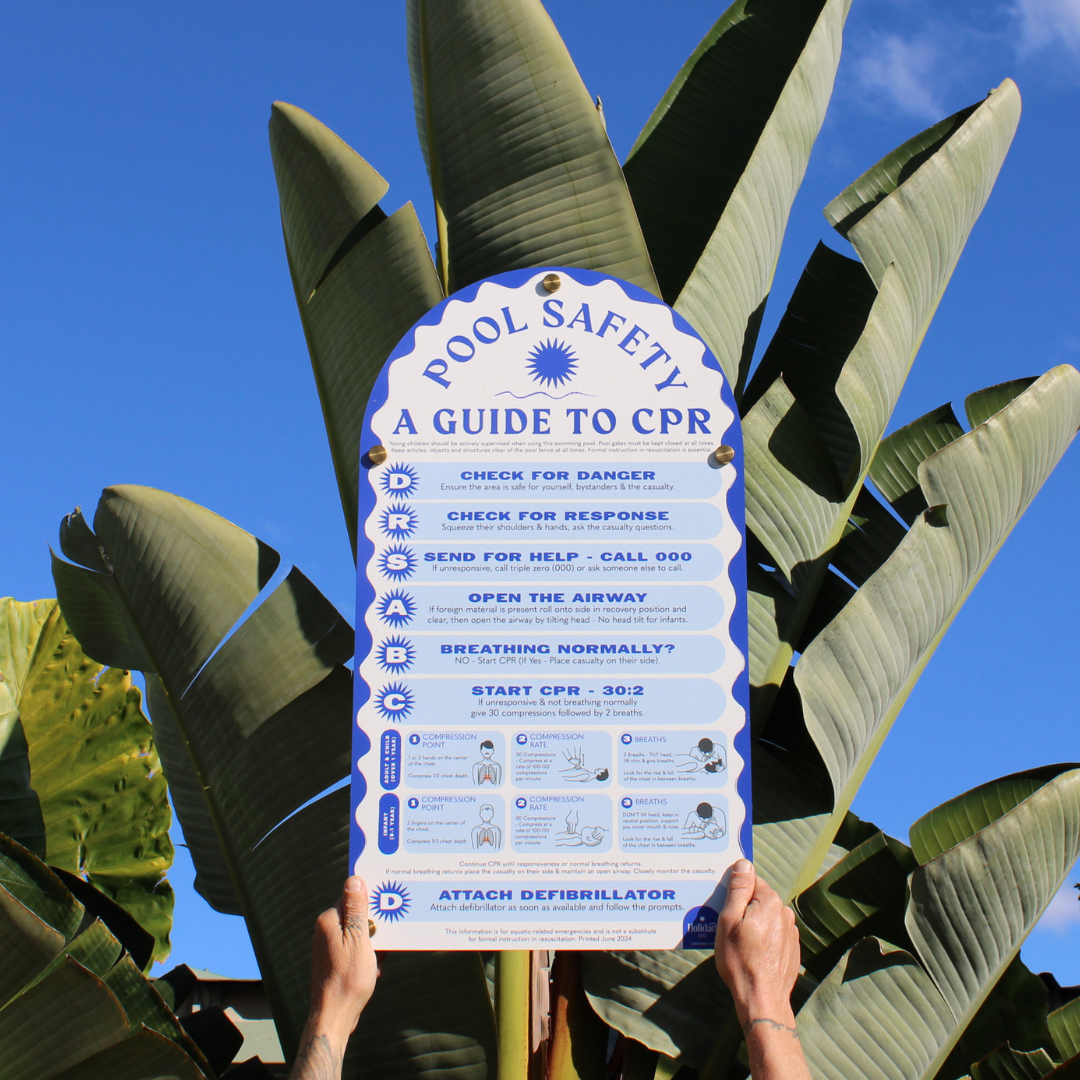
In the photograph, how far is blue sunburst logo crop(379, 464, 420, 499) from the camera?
201 cm

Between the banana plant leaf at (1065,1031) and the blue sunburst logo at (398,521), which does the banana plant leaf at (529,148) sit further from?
the banana plant leaf at (1065,1031)

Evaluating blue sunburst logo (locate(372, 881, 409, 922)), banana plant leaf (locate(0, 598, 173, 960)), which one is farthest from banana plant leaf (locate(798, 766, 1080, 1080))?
banana plant leaf (locate(0, 598, 173, 960))

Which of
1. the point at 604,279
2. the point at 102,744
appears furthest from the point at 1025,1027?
the point at 102,744

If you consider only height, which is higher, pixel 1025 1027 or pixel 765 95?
pixel 765 95

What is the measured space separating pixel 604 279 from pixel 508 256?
55 cm

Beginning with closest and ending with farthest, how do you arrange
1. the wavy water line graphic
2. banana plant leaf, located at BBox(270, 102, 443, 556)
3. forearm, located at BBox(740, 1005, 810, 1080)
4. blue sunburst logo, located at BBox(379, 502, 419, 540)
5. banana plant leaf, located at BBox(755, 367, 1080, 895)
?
1. forearm, located at BBox(740, 1005, 810, 1080)
2. blue sunburst logo, located at BBox(379, 502, 419, 540)
3. the wavy water line graphic
4. banana plant leaf, located at BBox(755, 367, 1080, 895)
5. banana plant leaf, located at BBox(270, 102, 443, 556)

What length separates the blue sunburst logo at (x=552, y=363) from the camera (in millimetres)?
2098

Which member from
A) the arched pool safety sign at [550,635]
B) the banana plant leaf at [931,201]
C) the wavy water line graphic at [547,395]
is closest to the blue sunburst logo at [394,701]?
the arched pool safety sign at [550,635]

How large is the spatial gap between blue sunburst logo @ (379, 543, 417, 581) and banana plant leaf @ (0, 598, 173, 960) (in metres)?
A: 3.54

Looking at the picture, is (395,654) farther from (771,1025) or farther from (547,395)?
(771,1025)

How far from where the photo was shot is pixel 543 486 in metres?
2.00

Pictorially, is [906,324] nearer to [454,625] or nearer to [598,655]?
[598,655]

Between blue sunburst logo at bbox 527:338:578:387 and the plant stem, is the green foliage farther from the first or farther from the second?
blue sunburst logo at bbox 527:338:578:387

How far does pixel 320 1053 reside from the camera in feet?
5.37
